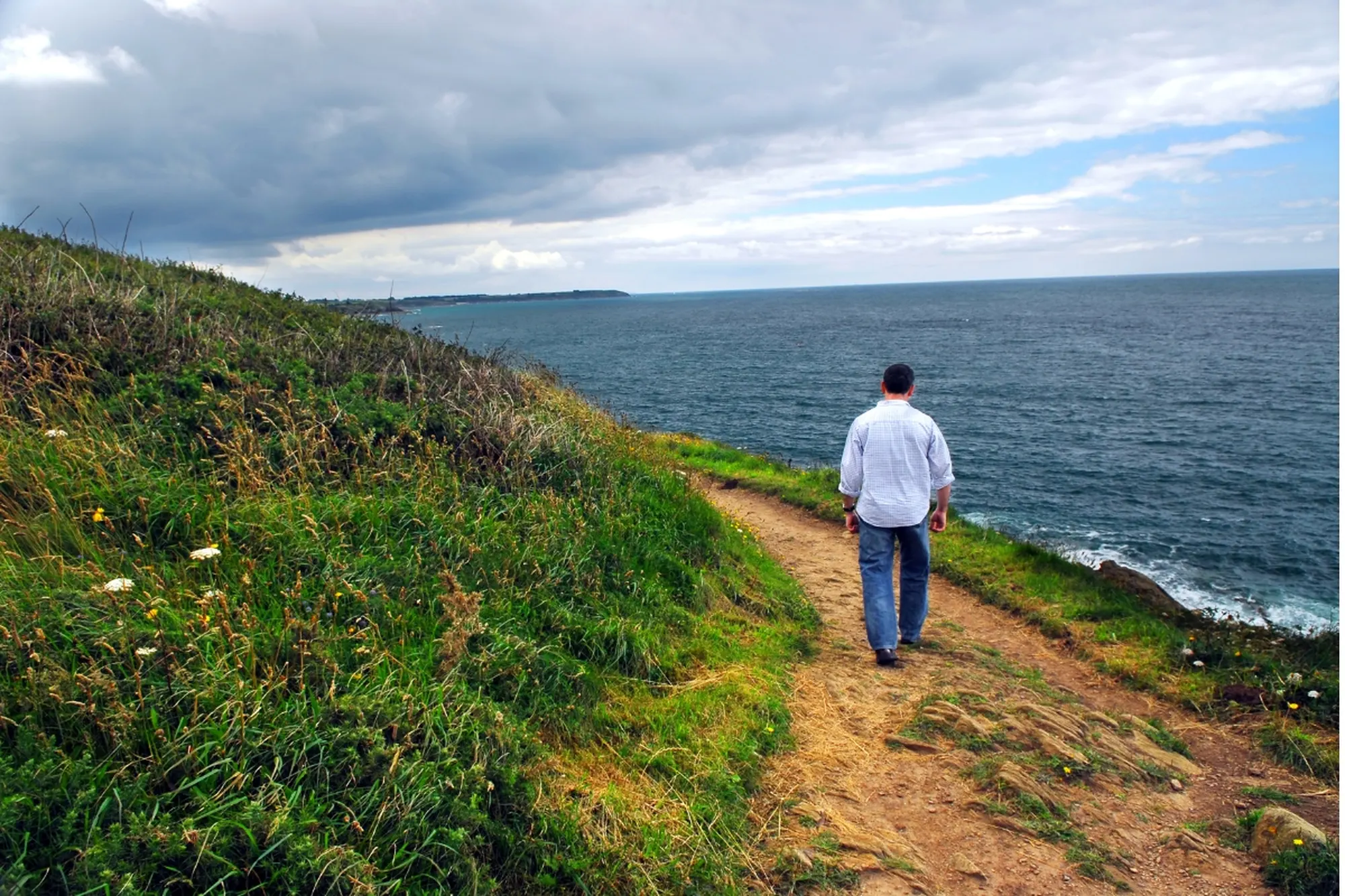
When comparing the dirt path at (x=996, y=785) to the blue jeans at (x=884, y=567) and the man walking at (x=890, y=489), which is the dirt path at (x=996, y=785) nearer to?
the blue jeans at (x=884, y=567)

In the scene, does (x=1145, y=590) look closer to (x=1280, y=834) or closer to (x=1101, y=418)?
(x=1280, y=834)

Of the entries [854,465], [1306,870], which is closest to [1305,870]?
[1306,870]

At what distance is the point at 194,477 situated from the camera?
532 cm

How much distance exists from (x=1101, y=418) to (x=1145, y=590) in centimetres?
2811

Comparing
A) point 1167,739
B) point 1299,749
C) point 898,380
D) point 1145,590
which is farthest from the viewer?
point 1145,590

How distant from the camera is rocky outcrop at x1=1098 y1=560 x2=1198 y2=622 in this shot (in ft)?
30.2

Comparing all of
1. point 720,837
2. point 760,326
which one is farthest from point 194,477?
point 760,326

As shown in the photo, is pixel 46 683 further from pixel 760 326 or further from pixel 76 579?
pixel 760 326

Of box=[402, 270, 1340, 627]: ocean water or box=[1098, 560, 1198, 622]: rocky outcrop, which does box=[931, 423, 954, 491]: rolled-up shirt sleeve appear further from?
box=[402, 270, 1340, 627]: ocean water

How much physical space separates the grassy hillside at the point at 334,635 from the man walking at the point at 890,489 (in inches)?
30.9

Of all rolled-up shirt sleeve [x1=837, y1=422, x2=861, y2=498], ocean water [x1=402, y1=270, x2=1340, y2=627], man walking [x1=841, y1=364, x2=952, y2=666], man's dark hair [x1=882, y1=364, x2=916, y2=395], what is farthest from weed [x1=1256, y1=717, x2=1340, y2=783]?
ocean water [x1=402, y1=270, x2=1340, y2=627]

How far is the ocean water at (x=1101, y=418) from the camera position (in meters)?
18.5

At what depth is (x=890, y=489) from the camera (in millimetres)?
6191

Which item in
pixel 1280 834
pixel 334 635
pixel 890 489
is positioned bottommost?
pixel 1280 834
